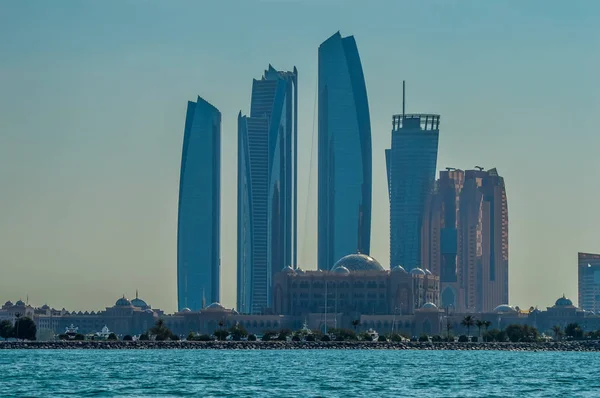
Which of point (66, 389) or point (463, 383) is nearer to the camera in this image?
point (66, 389)

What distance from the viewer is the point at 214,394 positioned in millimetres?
109625

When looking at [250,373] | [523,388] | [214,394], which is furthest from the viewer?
[250,373]

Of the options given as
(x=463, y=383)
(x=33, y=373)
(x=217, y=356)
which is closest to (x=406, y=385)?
(x=463, y=383)

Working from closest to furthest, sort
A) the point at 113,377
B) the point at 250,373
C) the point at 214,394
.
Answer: the point at 214,394, the point at 113,377, the point at 250,373

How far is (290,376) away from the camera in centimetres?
13400

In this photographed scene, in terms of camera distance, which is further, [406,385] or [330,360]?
[330,360]

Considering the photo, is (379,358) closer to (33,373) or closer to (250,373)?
(250,373)

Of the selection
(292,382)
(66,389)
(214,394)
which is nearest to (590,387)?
(292,382)

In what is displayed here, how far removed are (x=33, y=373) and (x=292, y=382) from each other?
83.7 ft

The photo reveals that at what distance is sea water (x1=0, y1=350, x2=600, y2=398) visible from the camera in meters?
113

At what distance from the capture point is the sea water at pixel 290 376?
113125 mm

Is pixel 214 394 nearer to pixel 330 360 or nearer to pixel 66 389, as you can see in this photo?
pixel 66 389

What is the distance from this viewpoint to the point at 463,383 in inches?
4924

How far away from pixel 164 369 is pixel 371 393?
127 ft
